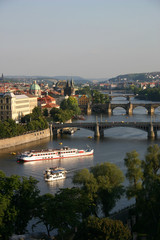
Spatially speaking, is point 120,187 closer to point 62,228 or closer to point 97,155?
point 62,228

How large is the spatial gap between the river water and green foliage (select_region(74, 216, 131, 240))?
4845 millimetres

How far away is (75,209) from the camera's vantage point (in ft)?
47.2

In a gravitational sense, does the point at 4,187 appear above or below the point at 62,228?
above

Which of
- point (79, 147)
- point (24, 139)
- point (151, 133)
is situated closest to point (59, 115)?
point (24, 139)

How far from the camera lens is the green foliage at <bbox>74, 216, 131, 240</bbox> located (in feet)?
41.2

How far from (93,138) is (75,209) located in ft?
69.9

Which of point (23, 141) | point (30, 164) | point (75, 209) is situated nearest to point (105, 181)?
point (75, 209)

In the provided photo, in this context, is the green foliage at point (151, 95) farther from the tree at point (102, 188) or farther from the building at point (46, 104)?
the tree at point (102, 188)

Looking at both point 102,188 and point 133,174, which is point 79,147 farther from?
Result: point 102,188

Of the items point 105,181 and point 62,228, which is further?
point 105,181

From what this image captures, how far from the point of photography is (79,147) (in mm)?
31422

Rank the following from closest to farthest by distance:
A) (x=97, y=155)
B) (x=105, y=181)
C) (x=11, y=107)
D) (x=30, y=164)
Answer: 1. (x=105, y=181)
2. (x=30, y=164)
3. (x=97, y=155)
4. (x=11, y=107)

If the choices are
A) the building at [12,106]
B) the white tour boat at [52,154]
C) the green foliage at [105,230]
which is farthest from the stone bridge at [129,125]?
the green foliage at [105,230]

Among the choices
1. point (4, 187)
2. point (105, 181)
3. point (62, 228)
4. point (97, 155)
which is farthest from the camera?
point (97, 155)
